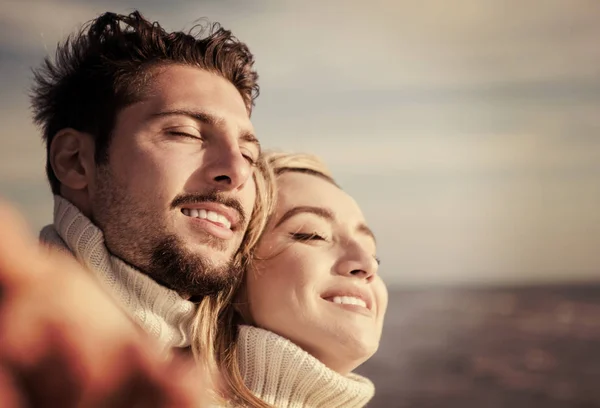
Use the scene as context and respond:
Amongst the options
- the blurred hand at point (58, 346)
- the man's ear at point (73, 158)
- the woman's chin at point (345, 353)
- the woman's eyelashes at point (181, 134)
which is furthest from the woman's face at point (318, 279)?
the blurred hand at point (58, 346)

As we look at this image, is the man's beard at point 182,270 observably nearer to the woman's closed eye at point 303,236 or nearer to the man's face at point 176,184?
the man's face at point 176,184

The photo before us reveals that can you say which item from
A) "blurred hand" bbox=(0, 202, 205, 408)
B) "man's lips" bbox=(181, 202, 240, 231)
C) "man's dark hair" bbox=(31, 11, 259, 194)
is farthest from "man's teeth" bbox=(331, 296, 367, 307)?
"blurred hand" bbox=(0, 202, 205, 408)

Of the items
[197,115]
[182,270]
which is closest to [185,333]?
[182,270]

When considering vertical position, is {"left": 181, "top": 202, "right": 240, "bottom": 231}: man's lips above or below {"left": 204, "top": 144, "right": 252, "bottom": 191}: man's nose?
below

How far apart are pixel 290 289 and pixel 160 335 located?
23 cm

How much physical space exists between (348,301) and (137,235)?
1.22 feet

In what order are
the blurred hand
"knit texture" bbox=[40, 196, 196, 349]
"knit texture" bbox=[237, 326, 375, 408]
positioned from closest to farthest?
1. the blurred hand
2. "knit texture" bbox=[40, 196, 196, 349]
3. "knit texture" bbox=[237, 326, 375, 408]

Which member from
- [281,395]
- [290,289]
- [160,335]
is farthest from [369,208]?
[160,335]

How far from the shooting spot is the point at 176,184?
105cm

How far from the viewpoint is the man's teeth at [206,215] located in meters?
1.09

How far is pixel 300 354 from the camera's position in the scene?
1122 mm

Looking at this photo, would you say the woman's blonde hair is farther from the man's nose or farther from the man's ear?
the man's ear

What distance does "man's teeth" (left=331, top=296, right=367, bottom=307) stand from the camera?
1.18 metres

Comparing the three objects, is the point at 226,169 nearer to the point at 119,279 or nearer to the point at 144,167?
the point at 144,167
